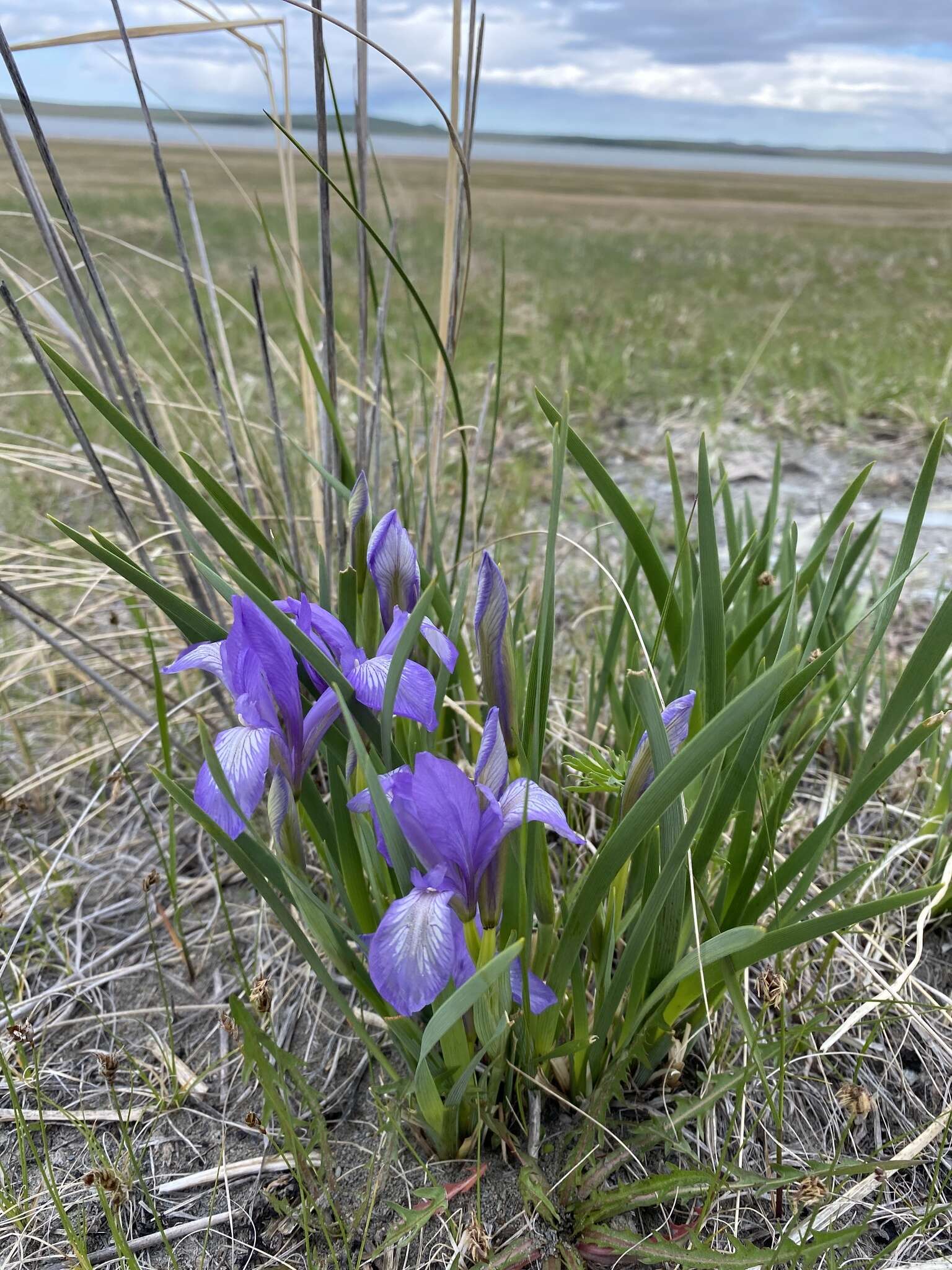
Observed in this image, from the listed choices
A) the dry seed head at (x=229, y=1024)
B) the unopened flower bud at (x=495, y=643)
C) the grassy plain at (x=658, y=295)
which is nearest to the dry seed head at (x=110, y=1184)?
the dry seed head at (x=229, y=1024)

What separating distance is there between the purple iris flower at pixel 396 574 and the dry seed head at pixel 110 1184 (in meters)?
0.62

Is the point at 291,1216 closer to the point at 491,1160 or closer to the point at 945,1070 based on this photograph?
the point at 491,1160

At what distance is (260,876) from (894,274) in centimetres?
1154

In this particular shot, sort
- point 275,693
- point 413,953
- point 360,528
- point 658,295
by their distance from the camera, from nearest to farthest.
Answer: point 413,953 → point 275,693 → point 360,528 → point 658,295

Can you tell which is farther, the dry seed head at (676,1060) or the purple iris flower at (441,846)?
the dry seed head at (676,1060)

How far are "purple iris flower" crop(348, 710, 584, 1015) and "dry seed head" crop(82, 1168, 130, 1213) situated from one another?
405 mm

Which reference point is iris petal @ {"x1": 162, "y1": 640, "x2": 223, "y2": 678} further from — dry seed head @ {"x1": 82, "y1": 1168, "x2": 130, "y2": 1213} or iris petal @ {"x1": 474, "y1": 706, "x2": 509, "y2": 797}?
dry seed head @ {"x1": 82, "y1": 1168, "x2": 130, "y2": 1213}

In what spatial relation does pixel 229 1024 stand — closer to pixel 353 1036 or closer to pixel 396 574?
pixel 353 1036

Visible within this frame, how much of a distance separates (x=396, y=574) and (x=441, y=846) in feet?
0.97

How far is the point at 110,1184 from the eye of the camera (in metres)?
0.90

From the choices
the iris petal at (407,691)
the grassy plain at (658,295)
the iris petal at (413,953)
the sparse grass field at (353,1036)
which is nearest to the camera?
the iris petal at (413,953)

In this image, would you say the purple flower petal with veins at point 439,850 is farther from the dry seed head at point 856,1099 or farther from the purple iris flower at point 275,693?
the dry seed head at point 856,1099

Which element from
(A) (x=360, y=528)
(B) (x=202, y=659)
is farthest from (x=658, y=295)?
(B) (x=202, y=659)

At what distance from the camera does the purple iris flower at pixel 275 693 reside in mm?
800
